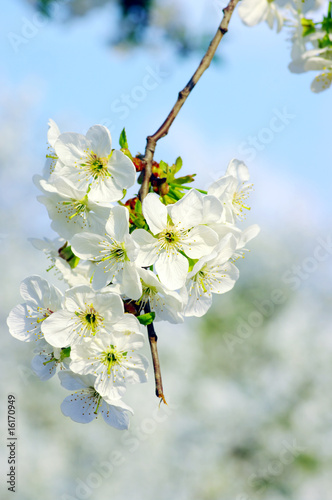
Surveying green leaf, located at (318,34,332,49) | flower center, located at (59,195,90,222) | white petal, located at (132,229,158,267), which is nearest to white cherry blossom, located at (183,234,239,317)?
white petal, located at (132,229,158,267)

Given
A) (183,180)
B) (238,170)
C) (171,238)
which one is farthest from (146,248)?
(238,170)

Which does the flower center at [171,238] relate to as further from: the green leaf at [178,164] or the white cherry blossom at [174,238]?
the green leaf at [178,164]

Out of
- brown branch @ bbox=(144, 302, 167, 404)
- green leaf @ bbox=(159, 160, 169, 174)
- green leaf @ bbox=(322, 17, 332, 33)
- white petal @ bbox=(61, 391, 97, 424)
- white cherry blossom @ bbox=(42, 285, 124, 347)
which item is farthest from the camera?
green leaf @ bbox=(322, 17, 332, 33)

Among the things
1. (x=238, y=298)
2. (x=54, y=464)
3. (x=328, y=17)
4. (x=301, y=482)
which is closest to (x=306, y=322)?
(x=238, y=298)

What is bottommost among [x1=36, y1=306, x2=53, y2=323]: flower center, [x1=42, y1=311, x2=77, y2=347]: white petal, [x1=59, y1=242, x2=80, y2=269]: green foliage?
[x1=36, y1=306, x2=53, y2=323]: flower center

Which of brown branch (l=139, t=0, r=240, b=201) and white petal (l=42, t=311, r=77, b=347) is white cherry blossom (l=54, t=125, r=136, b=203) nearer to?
brown branch (l=139, t=0, r=240, b=201)

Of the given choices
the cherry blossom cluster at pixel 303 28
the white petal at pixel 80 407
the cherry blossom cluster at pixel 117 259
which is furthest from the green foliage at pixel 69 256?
the cherry blossom cluster at pixel 303 28

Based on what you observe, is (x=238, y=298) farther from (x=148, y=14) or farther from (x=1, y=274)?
(x=148, y=14)
